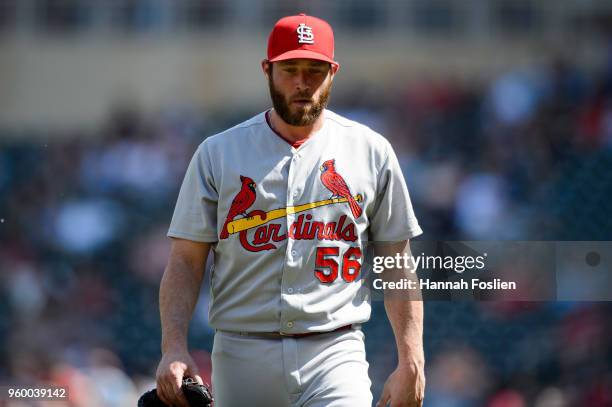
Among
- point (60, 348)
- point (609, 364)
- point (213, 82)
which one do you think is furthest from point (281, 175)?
point (213, 82)

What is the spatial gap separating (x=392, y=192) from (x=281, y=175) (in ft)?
1.10

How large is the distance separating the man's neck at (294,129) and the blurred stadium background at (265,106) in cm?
279

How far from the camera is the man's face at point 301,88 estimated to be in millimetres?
2928

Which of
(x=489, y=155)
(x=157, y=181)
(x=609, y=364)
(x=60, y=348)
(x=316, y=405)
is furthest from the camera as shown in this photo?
(x=157, y=181)

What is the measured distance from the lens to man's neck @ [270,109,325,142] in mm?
3025

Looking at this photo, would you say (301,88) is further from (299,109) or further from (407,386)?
(407,386)

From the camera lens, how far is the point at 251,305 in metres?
2.93

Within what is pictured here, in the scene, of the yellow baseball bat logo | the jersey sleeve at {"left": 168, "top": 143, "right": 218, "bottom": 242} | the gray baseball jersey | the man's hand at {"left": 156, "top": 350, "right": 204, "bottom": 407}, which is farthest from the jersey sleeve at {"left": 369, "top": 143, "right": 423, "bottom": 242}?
the man's hand at {"left": 156, "top": 350, "right": 204, "bottom": 407}

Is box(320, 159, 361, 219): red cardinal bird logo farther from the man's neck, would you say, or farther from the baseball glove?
the baseball glove

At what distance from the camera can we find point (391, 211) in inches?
118

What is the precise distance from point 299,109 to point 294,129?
0.32 ft

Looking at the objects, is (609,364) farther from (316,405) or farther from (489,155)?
(316,405)

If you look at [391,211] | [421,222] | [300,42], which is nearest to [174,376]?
[391,211]

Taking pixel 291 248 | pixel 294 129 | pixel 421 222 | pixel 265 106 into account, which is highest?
pixel 265 106
